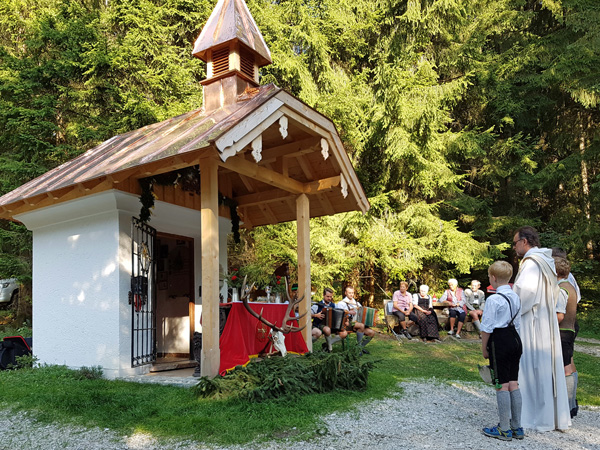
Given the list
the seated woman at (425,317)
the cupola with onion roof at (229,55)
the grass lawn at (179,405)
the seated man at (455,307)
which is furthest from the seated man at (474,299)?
the cupola with onion roof at (229,55)

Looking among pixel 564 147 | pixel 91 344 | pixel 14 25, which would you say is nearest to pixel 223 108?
pixel 91 344

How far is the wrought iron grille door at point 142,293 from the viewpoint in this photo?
7.30 metres

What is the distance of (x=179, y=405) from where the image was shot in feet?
16.6

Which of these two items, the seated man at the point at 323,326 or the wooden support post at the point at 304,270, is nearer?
the wooden support post at the point at 304,270

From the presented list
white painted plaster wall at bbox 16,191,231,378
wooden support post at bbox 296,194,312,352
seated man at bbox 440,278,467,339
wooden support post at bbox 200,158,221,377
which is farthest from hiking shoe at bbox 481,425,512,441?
seated man at bbox 440,278,467,339

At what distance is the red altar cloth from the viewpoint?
6.66 meters

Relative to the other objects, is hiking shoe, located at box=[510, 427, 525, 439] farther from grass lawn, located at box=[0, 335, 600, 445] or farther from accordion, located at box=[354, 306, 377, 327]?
accordion, located at box=[354, 306, 377, 327]

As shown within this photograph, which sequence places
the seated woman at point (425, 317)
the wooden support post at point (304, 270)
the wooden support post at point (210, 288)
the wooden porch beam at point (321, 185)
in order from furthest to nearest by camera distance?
the seated woman at point (425, 317), the wooden porch beam at point (321, 185), the wooden support post at point (304, 270), the wooden support post at point (210, 288)

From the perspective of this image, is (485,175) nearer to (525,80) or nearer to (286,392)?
(525,80)

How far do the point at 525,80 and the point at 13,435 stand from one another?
17103mm

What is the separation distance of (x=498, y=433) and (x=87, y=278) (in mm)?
6180

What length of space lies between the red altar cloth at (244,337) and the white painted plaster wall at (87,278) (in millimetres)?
1143

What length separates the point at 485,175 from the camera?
661 inches

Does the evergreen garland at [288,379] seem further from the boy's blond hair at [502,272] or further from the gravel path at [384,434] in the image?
the boy's blond hair at [502,272]
